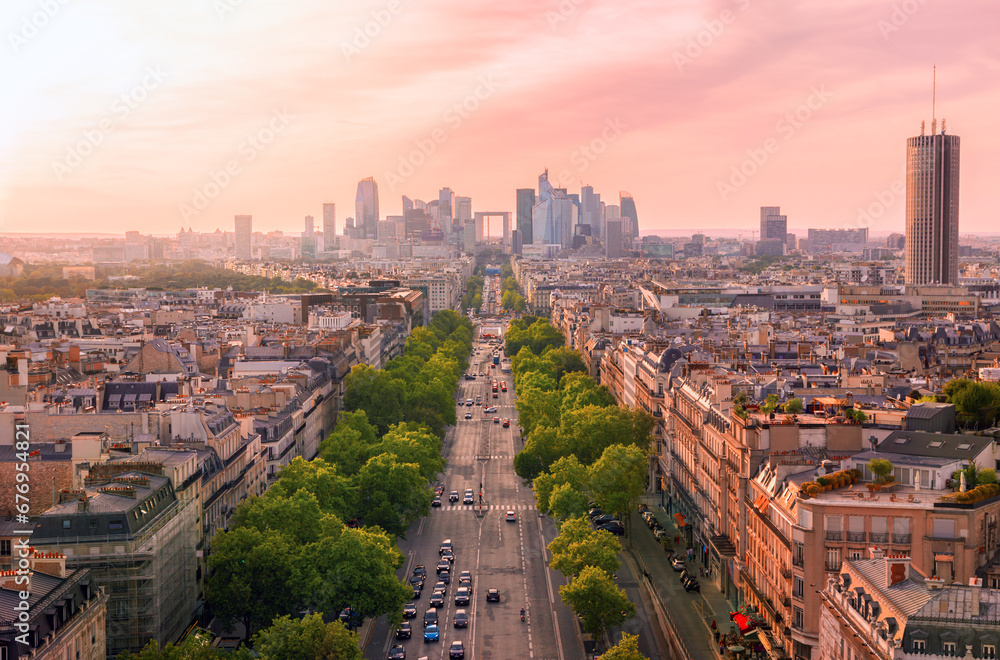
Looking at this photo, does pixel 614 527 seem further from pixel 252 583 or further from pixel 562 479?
pixel 252 583

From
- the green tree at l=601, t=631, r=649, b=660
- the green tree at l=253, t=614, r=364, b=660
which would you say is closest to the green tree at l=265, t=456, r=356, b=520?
the green tree at l=253, t=614, r=364, b=660

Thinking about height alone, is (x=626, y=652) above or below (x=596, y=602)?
above

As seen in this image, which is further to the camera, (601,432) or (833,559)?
(601,432)

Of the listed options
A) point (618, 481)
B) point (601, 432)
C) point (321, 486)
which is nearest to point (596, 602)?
point (618, 481)

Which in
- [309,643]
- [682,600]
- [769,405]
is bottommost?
[682,600]

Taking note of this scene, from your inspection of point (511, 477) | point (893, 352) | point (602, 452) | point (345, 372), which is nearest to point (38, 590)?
point (602, 452)

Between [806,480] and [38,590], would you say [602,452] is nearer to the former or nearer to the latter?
[806,480]

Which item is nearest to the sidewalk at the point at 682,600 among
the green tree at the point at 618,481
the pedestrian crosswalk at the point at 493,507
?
the green tree at the point at 618,481
